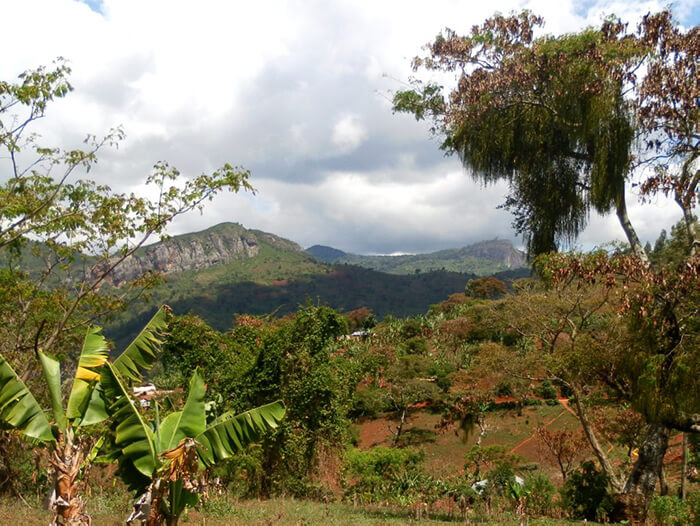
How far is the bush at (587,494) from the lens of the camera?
1002 centimetres

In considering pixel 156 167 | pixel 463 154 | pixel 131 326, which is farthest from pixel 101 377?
pixel 131 326

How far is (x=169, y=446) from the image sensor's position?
5.50 metres

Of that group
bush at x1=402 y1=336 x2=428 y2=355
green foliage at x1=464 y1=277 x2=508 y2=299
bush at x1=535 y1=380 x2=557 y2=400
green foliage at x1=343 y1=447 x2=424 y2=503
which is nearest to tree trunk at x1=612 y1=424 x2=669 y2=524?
green foliage at x1=343 y1=447 x2=424 y2=503

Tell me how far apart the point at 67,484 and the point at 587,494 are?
957 centimetres

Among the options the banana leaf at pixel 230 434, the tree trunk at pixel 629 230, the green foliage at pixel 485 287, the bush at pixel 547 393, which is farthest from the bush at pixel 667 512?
the green foliage at pixel 485 287

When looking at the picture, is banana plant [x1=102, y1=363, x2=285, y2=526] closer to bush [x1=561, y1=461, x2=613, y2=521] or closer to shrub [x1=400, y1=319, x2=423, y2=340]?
bush [x1=561, y1=461, x2=613, y2=521]

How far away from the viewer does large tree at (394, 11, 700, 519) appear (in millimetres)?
5395

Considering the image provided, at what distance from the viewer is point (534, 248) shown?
6.23 meters

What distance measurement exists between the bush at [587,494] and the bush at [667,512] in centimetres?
98

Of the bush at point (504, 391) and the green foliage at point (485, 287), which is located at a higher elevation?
the green foliage at point (485, 287)

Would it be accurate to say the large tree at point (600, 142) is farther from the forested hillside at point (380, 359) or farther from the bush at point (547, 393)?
the bush at point (547, 393)

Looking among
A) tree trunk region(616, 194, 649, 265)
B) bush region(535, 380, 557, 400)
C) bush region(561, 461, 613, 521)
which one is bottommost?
bush region(535, 380, 557, 400)

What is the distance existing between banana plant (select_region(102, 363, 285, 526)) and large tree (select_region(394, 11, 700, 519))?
409cm

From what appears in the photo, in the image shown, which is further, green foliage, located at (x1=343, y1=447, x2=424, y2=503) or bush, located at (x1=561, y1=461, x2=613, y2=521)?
green foliage, located at (x1=343, y1=447, x2=424, y2=503)
